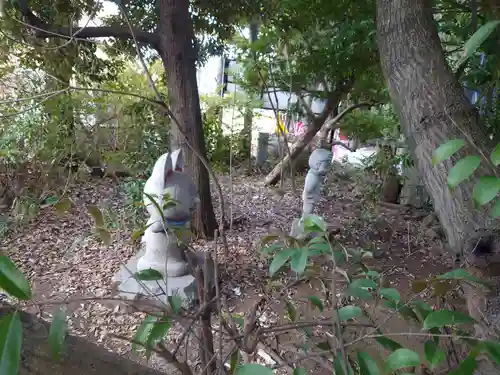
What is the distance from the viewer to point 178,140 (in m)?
3.70

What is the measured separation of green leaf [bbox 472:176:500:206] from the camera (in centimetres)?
55

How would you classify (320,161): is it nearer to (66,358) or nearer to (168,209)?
(168,209)

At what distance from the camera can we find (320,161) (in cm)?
389

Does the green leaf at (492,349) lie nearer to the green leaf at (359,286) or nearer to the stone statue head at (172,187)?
the green leaf at (359,286)

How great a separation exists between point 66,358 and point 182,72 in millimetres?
3341

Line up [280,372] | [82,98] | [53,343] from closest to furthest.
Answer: [53,343] → [280,372] → [82,98]

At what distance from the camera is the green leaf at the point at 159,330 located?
A: 2.19ft

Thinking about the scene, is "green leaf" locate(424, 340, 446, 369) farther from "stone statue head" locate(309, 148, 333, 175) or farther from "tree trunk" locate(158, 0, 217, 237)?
"stone statue head" locate(309, 148, 333, 175)

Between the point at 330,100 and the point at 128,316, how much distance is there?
383 centimetres

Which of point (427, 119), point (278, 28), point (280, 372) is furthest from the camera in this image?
point (278, 28)

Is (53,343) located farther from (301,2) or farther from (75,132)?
(75,132)

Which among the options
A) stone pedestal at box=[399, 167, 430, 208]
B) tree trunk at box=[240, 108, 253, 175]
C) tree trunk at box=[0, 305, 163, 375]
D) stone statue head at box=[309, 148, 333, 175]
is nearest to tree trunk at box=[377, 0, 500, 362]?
tree trunk at box=[0, 305, 163, 375]

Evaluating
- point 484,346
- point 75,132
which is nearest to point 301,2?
point 75,132

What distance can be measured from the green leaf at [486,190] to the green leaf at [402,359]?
24 cm
